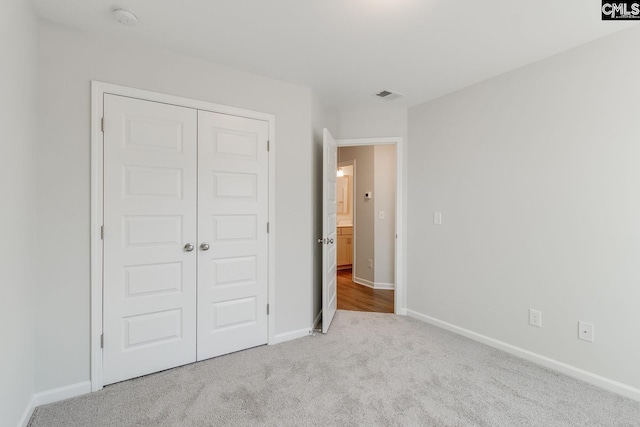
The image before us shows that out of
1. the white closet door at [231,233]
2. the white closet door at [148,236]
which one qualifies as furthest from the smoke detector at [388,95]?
the white closet door at [148,236]

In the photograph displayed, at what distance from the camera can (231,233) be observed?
8.22 ft

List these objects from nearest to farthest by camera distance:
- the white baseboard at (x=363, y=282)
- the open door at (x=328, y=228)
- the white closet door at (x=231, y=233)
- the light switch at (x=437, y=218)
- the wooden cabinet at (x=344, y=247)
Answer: the white closet door at (x=231, y=233) → the open door at (x=328, y=228) → the light switch at (x=437, y=218) → the white baseboard at (x=363, y=282) → the wooden cabinet at (x=344, y=247)

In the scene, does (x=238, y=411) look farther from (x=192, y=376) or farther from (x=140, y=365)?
(x=140, y=365)

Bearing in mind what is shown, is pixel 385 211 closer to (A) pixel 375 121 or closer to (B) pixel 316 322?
(A) pixel 375 121

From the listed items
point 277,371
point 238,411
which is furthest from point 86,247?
point 277,371

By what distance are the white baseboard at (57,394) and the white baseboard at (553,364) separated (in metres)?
3.02

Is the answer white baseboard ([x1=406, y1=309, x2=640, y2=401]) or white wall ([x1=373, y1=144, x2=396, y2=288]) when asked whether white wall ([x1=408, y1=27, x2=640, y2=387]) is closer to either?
white baseboard ([x1=406, y1=309, x2=640, y2=401])

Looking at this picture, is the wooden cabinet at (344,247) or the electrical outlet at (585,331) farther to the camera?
the wooden cabinet at (344,247)

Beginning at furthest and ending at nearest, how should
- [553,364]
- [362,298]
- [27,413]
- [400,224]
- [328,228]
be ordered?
[362,298] < [400,224] < [328,228] < [553,364] < [27,413]

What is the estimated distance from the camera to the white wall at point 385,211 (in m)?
4.61

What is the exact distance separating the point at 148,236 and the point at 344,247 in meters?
4.30

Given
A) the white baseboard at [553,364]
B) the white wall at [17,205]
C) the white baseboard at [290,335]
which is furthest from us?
the white baseboard at [290,335]

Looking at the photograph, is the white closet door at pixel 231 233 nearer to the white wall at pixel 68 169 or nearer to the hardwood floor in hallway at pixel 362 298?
the white wall at pixel 68 169

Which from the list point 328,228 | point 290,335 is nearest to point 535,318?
point 328,228
